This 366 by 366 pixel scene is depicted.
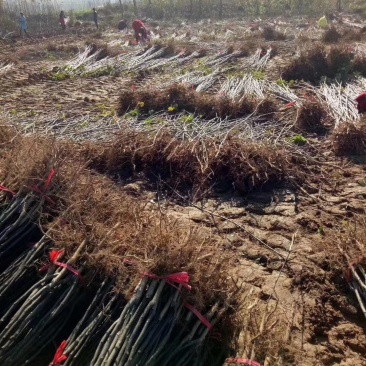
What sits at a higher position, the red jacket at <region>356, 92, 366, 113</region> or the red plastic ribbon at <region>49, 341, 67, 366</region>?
the red jacket at <region>356, 92, 366, 113</region>

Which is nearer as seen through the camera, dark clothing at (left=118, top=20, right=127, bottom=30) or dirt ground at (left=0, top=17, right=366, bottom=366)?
dirt ground at (left=0, top=17, right=366, bottom=366)

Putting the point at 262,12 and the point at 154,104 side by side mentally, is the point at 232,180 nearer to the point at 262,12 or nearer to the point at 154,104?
the point at 154,104

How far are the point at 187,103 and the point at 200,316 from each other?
17.8 ft

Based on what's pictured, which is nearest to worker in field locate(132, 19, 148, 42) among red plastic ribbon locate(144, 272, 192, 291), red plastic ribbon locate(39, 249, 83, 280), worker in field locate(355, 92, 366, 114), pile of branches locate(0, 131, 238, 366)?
worker in field locate(355, 92, 366, 114)

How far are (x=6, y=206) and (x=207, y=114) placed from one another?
4.38m

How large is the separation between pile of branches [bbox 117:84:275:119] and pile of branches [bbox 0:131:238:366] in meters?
3.99

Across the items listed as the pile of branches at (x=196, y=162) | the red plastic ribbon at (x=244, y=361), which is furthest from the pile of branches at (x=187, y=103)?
the red plastic ribbon at (x=244, y=361)

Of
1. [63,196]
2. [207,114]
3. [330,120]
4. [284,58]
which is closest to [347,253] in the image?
[63,196]

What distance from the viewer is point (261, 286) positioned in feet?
11.3

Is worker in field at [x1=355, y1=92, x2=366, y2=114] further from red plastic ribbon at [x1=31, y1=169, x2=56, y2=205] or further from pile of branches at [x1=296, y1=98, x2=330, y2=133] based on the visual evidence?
red plastic ribbon at [x1=31, y1=169, x2=56, y2=205]

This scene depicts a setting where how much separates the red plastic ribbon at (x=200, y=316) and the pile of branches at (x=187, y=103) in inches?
181

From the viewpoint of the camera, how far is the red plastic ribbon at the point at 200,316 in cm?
259

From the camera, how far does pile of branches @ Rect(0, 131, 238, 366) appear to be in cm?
255

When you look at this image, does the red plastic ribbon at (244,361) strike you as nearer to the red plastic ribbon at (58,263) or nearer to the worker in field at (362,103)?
the red plastic ribbon at (58,263)
